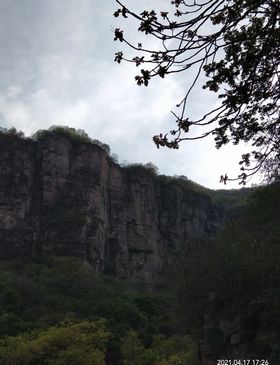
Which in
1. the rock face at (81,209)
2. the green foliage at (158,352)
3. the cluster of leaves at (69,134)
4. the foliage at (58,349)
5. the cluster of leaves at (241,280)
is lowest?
the green foliage at (158,352)

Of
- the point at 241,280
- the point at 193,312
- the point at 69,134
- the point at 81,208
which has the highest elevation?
the point at 69,134

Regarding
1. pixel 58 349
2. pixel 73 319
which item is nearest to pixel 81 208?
pixel 73 319

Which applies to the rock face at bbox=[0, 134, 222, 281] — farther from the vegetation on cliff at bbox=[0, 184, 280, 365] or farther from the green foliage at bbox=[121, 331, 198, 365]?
the green foliage at bbox=[121, 331, 198, 365]

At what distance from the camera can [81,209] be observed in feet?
218

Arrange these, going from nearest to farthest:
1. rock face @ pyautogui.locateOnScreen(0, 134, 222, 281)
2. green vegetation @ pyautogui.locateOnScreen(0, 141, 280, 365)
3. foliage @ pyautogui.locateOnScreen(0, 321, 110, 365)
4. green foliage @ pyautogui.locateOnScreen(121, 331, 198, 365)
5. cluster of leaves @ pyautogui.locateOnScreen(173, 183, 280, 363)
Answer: cluster of leaves @ pyautogui.locateOnScreen(173, 183, 280, 363) < green vegetation @ pyautogui.locateOnScreen(0, 141, 280, 365) < foliage @ pyautogui.locateOnScreen(0, 321, 110, 365) < green foliage @ pyautogui.locateOnScreen(121, 331, 198, 365) < rock face @ pyautogui.locateOnScreen(0, 134, 222, 281)

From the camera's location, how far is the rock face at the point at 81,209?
210 feet

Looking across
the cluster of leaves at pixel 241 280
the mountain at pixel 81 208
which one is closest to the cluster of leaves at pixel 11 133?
the mountain at pixel 81 208

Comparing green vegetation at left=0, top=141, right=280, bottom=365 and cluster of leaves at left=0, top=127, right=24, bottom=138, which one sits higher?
cluster of leaves at left=0, top=127, right=24, bottom=138

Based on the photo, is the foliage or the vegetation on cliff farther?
the foliage

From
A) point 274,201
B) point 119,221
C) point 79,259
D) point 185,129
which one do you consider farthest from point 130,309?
point 185,129

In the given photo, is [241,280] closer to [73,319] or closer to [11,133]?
[73,319]

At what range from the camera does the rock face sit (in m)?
64.1

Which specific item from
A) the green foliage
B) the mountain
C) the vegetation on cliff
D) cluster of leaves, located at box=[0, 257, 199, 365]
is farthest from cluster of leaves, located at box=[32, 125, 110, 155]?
the green foliage

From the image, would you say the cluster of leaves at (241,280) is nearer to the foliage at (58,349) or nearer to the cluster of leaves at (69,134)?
the foliage at (58,349)
